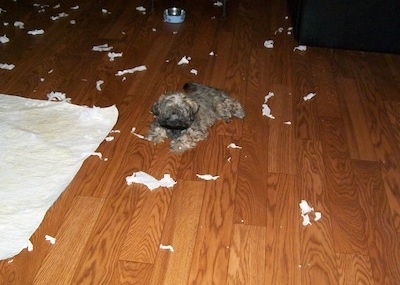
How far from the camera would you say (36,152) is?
244 cm

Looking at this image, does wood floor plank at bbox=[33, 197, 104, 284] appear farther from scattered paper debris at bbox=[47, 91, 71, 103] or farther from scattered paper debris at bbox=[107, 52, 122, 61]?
scattered paper debris at bbox=[107, 52, 122, 61]

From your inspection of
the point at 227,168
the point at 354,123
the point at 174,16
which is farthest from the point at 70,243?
the point at 174,16

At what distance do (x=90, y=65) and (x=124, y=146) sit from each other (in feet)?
3.55

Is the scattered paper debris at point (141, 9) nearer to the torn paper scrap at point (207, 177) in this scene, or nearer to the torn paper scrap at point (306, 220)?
the torn paper scrap at point (207, 177)

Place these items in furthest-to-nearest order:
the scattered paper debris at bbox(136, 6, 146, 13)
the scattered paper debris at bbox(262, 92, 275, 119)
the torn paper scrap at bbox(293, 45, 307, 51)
→ the scattered paper debris at bbox(136, 6, 146, 13)
the torn paper scrap at bbox(293, 45, 307, 51)
the scattered paper debris at bbox(262, 92, 275, 119)

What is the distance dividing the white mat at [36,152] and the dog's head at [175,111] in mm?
365

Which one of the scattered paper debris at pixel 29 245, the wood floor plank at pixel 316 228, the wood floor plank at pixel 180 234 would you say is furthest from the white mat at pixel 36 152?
the wood floor plank at pixel 316 228

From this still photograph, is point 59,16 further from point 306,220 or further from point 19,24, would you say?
point 306,220

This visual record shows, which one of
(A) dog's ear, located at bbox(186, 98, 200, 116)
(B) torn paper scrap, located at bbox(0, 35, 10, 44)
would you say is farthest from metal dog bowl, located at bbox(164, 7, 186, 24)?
(A) dog's ear, located at bbox(186, 98, 200, 116)

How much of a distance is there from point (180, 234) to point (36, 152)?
951 mm

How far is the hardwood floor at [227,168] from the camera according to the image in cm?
187

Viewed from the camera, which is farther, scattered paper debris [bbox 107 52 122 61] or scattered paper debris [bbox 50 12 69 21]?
scattered paper debris [bbox 50 12 69 21]

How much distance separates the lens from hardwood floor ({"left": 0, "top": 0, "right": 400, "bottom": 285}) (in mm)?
1874

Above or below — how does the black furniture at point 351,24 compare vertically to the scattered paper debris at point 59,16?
above
